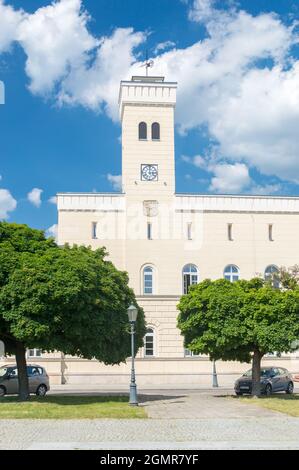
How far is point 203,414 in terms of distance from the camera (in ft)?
66.7

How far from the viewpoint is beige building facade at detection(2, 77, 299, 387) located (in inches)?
1866

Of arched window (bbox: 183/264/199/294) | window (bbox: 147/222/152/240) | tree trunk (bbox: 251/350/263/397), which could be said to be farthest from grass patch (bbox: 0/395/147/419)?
window (bbox: 147/222/152/240)

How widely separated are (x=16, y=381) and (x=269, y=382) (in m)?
12.1

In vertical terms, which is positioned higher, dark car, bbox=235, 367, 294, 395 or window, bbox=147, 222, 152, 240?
window, bbox=147, 222, 152, 240

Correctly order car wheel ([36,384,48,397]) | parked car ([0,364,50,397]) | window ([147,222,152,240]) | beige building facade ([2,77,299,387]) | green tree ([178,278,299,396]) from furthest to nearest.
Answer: window ([147,222,152,240]), beige building facade ([2,77,299,387]), car wheel ([36,384,48,397]), parked car ([0,364,50,397]), green tree ([178,278,299,396])

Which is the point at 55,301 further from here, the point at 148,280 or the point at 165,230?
the point at 165,230

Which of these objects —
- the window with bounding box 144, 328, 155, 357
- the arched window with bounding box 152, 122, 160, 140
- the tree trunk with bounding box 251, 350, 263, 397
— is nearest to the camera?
the tree trunk with bounding box 251, 350, 263, 397

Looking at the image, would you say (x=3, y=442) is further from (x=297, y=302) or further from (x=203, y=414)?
(x=297, y=302)

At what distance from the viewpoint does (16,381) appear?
29969 mm

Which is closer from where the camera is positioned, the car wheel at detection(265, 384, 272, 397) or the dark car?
the dark car

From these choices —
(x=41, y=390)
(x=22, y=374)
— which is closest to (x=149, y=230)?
(x=41, y=390)

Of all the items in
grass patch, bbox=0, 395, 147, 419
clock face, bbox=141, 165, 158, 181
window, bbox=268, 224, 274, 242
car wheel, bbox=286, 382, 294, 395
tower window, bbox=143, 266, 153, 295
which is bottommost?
car wheel, bbox=286, 382, 294, 395

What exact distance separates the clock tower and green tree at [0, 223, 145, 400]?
21.8 m

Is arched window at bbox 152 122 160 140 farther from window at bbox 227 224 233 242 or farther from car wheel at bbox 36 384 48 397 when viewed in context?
car wheel at bbox 36 384 48 397
